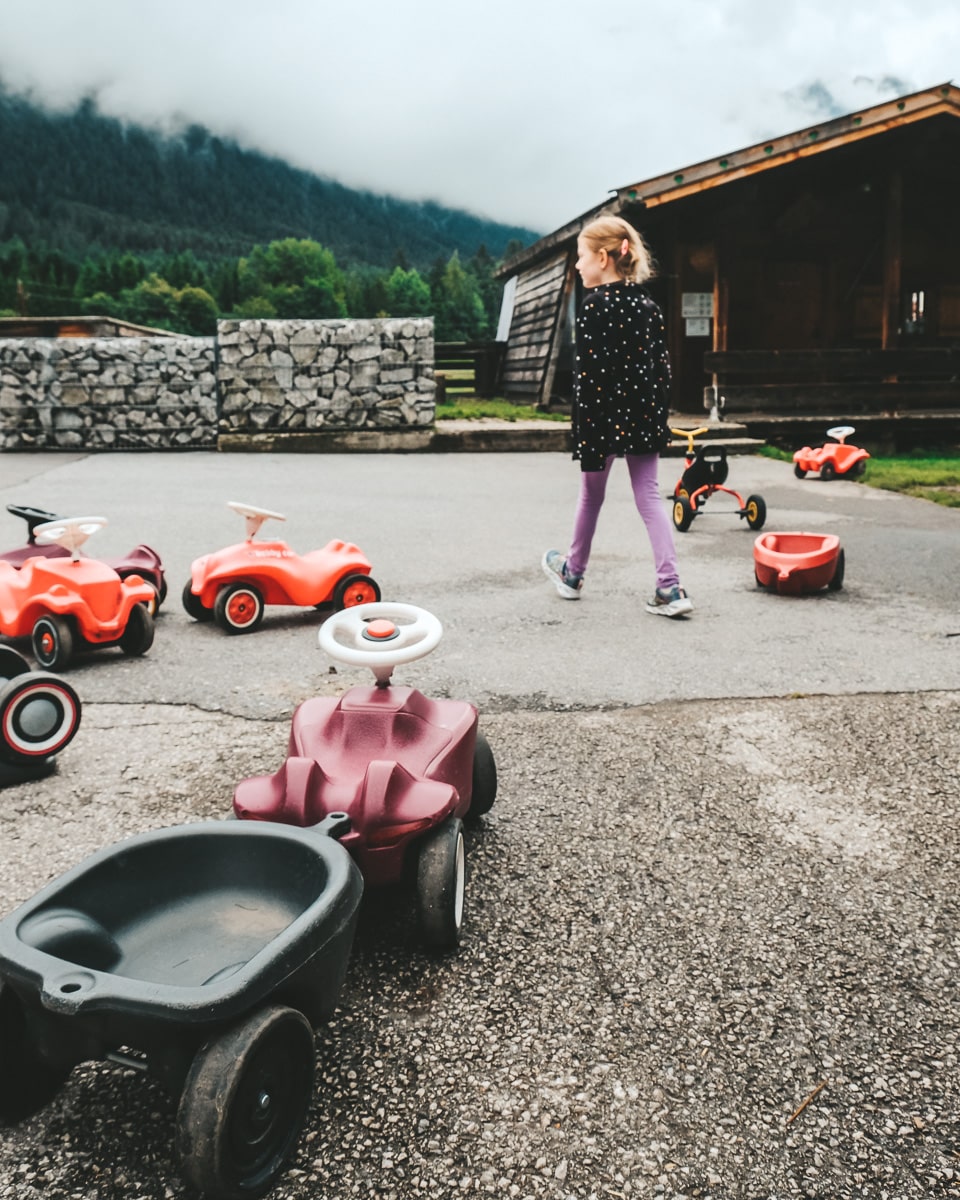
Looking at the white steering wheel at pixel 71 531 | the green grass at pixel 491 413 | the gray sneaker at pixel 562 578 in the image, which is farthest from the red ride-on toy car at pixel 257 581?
the green grass at pixel 491 413

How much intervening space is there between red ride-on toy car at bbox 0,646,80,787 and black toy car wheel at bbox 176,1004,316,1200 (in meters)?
1.50

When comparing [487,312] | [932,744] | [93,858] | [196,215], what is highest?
[196,215]

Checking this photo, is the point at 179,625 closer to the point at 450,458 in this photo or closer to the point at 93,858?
the point at 93,858

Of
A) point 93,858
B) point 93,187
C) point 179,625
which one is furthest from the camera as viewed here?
point 93,187

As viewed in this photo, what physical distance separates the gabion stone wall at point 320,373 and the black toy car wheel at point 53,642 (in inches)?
336

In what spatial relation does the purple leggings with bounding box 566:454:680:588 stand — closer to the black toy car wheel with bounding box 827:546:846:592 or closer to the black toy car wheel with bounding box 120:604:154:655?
the black toy car wheel with bounding box 827:546:846:592

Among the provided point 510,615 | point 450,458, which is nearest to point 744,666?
point 510,615

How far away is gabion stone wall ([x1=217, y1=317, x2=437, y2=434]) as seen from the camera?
11.7 meters

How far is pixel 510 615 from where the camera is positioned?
448 centimetres

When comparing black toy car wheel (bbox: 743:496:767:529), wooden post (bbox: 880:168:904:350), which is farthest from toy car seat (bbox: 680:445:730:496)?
wooden post (bbox: 880:168:904:350)

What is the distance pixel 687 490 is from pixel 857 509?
1748mm

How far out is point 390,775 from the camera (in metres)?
1.93

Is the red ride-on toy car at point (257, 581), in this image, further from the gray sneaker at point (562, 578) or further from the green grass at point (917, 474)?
the green grass at point (917, 474)

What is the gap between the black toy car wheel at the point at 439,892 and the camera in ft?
6.07
